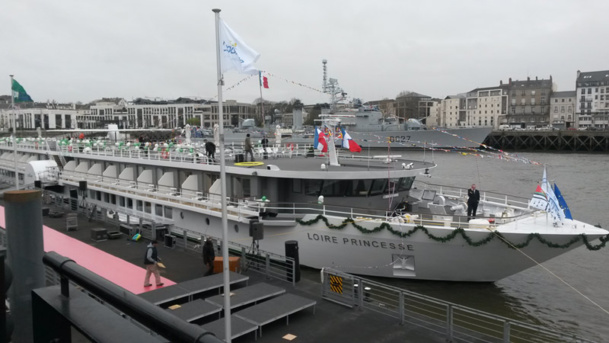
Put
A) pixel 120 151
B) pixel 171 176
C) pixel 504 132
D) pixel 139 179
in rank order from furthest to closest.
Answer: pixel 504 132
pixel 120 151
pixel 139 179
pixel 171 176

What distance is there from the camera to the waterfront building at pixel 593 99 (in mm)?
125688

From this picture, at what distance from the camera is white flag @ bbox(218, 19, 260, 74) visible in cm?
788

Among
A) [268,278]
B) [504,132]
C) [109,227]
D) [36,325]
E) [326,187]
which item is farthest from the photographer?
[504,132]

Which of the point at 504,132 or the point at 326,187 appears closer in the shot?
the point at 326,187

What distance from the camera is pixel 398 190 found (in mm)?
19016

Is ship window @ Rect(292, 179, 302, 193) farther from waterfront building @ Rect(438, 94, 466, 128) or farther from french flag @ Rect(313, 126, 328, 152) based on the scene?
waterfront building @ Rect(438, 94, 466, 128)

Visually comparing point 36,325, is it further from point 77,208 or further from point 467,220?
point 77,208

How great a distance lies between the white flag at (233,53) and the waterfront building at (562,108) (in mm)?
147454

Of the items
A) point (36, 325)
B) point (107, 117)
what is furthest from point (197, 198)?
point (107, 117)

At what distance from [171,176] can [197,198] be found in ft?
11.5

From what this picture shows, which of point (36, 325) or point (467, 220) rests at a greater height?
point (36, 325)

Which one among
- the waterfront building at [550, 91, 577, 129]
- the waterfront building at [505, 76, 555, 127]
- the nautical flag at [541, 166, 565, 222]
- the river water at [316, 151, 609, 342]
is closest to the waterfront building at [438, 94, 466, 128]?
the waterfront building at [505, 76, 555, 127]

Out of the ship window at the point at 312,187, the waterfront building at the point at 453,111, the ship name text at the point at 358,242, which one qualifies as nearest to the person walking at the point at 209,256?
the ship name text at the point at 358,242

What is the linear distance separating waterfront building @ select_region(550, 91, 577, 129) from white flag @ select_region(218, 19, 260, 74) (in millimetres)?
147454
